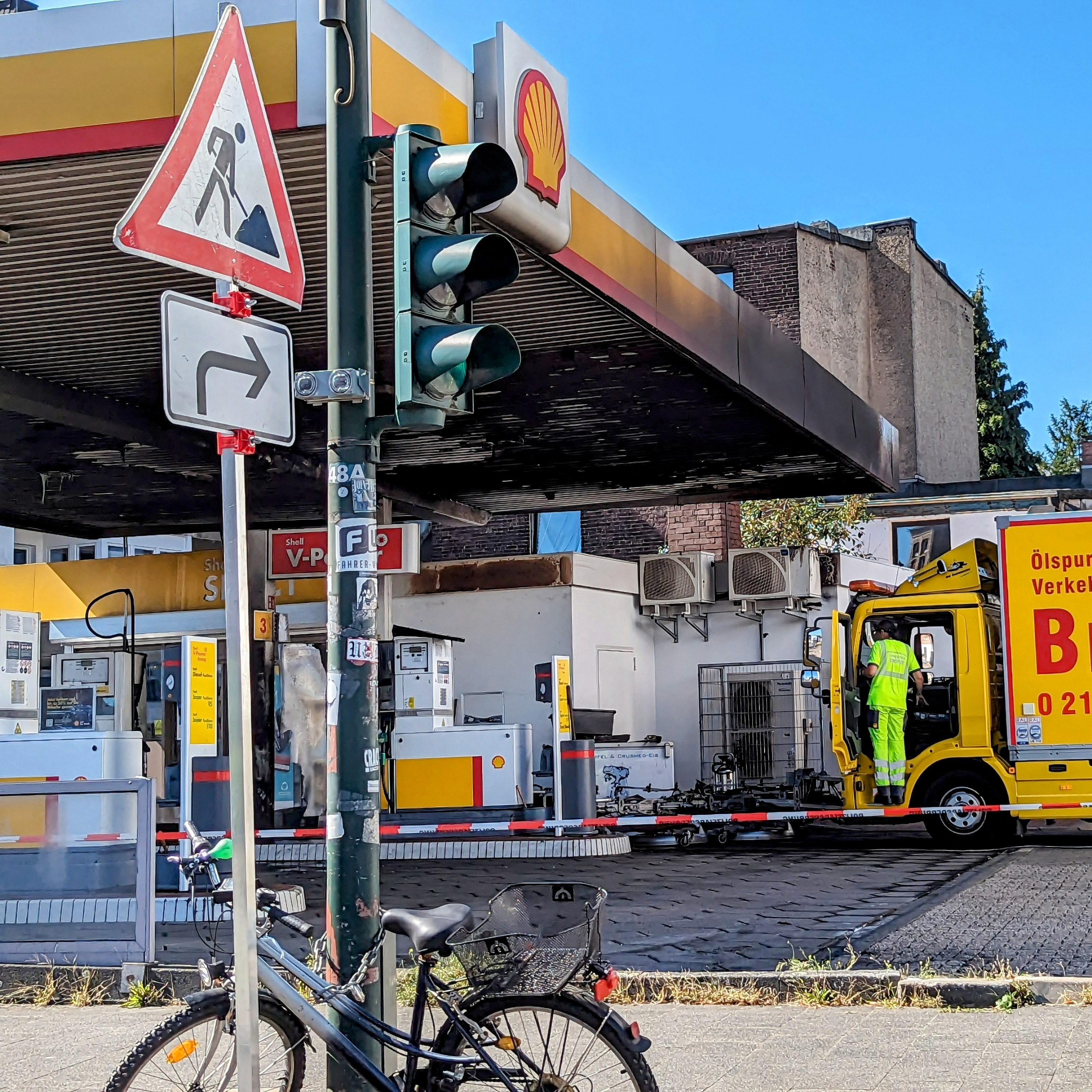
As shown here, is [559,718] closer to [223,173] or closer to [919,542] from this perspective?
[223,173]

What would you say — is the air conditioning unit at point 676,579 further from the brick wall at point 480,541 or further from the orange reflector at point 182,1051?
the orange reflector at point 182,1051

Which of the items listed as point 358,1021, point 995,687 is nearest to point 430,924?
point 358,1021

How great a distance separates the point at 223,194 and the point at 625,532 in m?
23.1

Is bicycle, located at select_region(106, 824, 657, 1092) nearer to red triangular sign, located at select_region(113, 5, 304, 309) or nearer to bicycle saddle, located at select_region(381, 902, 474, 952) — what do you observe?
bicycle saddle, located at select_region(381, 902, 474, 952)

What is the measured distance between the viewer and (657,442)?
17234 millimetres

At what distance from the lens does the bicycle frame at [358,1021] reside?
470 centimetres

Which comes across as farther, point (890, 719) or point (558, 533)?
point (558, 533)

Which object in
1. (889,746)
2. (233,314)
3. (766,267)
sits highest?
(766,267)

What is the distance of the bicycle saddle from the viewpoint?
463 centimetres

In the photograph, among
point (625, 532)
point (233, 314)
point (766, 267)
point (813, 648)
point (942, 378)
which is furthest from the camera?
point (942, 378)

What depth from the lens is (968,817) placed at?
16906 mm

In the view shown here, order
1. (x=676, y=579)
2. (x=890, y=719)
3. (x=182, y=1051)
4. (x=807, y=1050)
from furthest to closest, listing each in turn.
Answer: (x=676, y=579) → (x=890, y=719) → (x=807, y=1050) → (x=182, y=1051)

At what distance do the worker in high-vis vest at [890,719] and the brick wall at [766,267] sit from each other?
15.5 m

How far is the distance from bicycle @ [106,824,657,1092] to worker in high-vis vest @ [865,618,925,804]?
1268 cm
